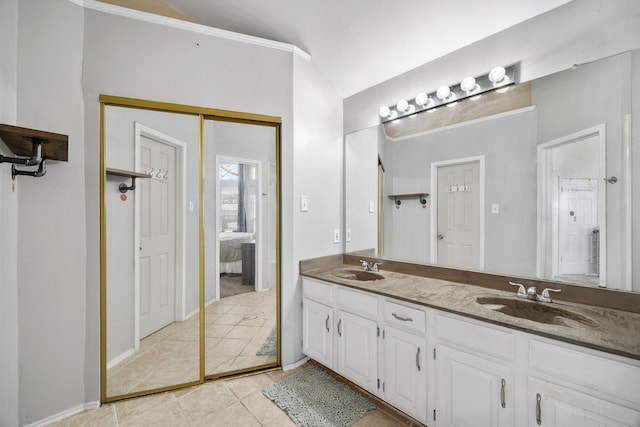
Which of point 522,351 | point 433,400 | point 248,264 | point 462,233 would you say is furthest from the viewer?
point 248,264

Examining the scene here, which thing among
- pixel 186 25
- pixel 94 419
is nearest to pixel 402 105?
pixel 186 25

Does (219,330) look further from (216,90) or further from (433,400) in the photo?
(216,90)

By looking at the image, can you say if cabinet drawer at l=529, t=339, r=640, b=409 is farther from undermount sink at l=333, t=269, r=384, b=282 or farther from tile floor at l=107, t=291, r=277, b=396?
tile floor at l=107, t=291, r=277, b=396

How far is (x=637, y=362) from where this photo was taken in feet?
3.23

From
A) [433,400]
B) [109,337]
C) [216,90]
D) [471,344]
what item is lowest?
[433,400]

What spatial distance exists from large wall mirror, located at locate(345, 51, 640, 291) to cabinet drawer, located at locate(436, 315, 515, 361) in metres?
0.58

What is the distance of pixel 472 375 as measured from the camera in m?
1.36

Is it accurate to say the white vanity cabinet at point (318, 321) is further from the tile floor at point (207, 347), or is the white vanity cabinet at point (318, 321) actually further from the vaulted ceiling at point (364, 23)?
the vaulted ceiling at point (364, 23)

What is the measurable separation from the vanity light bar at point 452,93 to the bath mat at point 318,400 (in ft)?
6.98

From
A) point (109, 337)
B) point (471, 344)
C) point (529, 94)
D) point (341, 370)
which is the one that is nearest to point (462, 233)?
point (471, 344)

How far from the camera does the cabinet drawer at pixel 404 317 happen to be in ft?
5.13

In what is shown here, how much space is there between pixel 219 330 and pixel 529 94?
265 cm

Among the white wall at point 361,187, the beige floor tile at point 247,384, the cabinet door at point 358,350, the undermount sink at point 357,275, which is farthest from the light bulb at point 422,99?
the beige floor tile at point 247,384

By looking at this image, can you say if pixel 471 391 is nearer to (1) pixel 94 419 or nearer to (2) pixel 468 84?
(2) pixel 468 84
